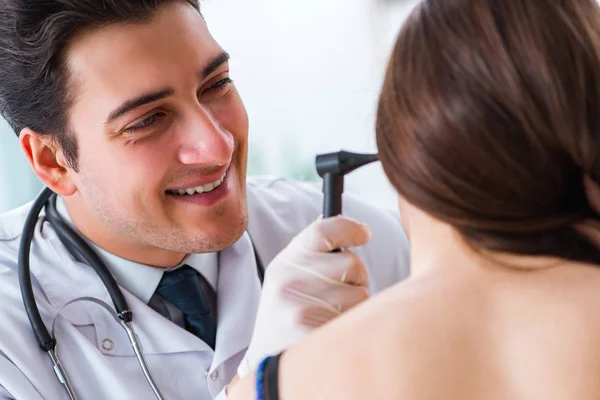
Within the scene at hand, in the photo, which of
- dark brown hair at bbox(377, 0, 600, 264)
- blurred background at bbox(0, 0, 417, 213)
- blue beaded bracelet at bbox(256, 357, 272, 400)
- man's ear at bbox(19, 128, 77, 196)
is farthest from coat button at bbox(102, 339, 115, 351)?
blurred background at bbox(0, 0, 417, 213)

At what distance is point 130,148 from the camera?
1.20 meters

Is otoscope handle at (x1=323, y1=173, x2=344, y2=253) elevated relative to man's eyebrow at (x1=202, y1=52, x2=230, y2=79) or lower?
lower

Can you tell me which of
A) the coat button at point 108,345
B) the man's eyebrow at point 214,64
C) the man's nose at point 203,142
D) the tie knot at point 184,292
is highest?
the man's eyebrow at point 214,64

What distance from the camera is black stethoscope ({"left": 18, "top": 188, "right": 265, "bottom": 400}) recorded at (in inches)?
44.8

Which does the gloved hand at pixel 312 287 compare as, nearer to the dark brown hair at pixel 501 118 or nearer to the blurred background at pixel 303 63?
the dark brown hair at pixel 501 118

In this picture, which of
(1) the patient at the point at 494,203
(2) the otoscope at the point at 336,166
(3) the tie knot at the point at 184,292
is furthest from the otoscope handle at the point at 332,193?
(3) the tie knot at the point at 184,292

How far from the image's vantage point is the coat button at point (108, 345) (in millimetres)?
1197

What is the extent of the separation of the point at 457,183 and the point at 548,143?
9 cm

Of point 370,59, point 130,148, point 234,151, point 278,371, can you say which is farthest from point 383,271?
point 370,59

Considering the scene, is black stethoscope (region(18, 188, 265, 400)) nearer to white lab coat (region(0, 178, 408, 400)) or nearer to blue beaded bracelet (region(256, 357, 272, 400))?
white lab coat (region(0, 178, 408, 400))

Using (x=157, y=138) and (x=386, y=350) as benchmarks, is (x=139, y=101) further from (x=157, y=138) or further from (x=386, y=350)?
(x=386, y=350)

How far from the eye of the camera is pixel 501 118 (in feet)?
2.06

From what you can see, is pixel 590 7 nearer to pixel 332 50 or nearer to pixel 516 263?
pixel 516 263

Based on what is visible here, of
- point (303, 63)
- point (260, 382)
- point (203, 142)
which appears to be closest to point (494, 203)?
point (260, 382)
